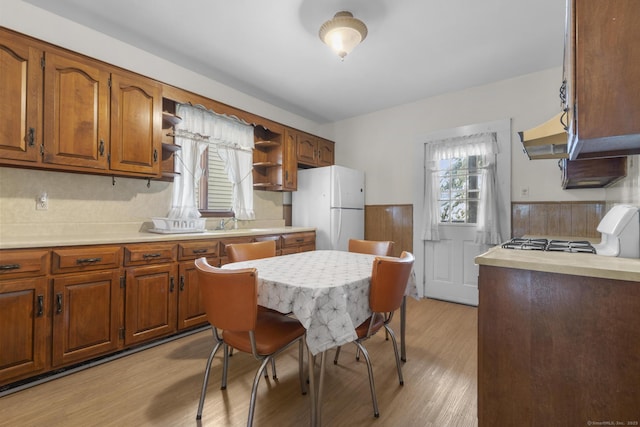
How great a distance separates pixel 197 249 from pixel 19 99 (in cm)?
154

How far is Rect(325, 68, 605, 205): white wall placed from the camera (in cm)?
304

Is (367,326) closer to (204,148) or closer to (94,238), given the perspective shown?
(94,238)

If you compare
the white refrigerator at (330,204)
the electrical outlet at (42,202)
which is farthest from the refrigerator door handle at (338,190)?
the electrical outlet at (42,202)

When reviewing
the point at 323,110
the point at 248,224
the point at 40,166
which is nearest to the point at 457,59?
the point at 323,110

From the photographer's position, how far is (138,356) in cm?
218

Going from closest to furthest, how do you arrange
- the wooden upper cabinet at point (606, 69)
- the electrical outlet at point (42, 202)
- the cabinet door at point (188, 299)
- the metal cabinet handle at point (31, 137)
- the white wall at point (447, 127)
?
the wooden upper cabinet at point (606, 69), the metal cabinet handle at point (31, 137), the electrical outlet at point (42, 202), the cabinet door at point (188, 299), the white wall at point (447, 127)

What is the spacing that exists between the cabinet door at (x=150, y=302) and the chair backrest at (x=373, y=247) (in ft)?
5.15

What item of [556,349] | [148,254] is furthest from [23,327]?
[556,349]

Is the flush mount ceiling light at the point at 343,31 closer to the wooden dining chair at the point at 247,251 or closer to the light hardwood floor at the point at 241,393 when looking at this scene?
the wooden dining chair at the point at 247,251

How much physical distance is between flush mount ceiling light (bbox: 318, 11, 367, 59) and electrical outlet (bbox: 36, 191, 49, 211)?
8.20 feet

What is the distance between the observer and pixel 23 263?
1.72 metres

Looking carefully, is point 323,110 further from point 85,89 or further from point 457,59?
point 85,89

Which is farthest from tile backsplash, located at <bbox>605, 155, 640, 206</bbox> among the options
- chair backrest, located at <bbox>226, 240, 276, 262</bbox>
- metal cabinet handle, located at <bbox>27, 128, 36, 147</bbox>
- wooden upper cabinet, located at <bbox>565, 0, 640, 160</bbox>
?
metal cabinet handle, located at <bbox>27, 128, 36, 147</bbox>

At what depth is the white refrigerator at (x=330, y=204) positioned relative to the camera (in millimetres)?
3859
